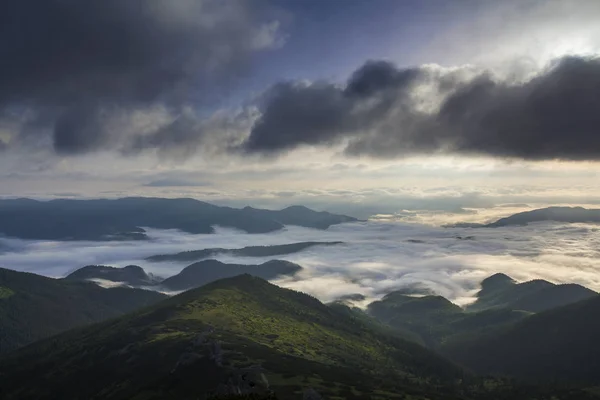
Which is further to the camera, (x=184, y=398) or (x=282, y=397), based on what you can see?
(x=184, y=398)

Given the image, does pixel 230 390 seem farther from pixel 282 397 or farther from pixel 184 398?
pixel 184 398

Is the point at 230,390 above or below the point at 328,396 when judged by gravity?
above

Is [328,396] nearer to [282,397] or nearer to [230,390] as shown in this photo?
[282,397]

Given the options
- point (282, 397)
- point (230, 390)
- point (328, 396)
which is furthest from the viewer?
point (328, 396)

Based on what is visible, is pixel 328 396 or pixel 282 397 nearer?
pixel 282 397

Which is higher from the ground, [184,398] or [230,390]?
[230,390]

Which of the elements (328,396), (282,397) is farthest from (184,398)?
(328,396)

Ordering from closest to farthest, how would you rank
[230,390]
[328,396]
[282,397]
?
[230,390]
[282,397]
[328,396]

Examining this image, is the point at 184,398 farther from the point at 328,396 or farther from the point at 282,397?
the point at 328,396
